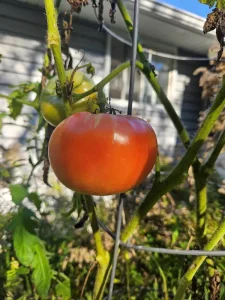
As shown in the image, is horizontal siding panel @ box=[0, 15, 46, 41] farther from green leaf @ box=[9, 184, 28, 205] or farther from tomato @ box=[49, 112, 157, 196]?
tomato @ box=[49, 112, 157, 196]

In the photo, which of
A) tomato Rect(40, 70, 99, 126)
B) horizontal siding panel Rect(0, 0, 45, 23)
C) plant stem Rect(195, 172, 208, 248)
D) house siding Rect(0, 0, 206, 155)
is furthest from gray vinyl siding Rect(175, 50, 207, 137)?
tomato Rect(40, 70, 99, 126)

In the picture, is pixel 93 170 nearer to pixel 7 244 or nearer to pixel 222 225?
pixel 222 225

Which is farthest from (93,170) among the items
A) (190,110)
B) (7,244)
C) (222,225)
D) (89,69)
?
(190,110)

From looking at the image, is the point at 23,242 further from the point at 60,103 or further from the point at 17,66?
the point at 17,66

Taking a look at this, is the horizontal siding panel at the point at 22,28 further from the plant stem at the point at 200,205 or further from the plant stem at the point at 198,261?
the plant stem at the point at 198,261

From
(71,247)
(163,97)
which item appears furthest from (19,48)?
(163,97)
